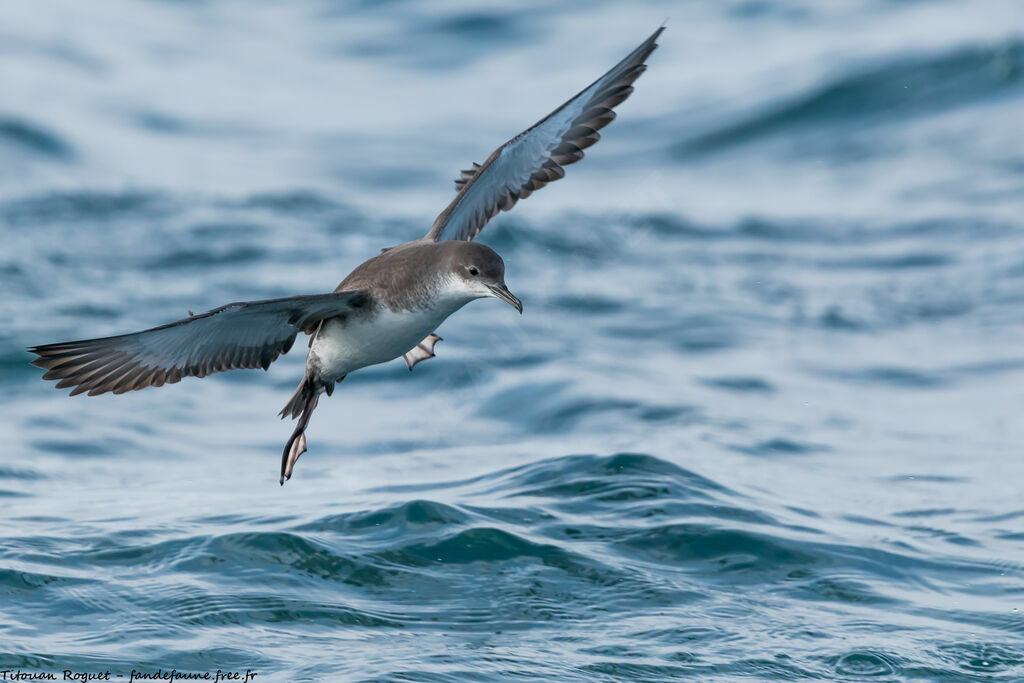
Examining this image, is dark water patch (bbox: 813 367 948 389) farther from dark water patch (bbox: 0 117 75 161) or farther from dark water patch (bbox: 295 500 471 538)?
dark water patch (bbox: 0 117 75 161)

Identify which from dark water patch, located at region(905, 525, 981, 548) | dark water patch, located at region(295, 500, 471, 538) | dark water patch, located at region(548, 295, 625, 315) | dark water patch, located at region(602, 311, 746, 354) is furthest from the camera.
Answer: dark water patch, located at region(548, 295, 625, 315)

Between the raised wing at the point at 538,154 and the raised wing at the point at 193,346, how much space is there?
117cm

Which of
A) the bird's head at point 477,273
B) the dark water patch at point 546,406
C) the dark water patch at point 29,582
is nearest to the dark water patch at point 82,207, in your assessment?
the dark water patch at point 546,406

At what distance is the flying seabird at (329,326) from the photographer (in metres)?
6.20

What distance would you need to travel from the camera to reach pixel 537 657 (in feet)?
25.7

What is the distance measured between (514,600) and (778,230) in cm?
910

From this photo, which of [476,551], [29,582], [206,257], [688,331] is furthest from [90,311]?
[476,551]

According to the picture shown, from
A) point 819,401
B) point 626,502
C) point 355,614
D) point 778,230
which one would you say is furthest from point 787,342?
point 355,614

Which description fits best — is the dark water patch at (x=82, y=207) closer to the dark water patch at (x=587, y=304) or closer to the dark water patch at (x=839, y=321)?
the dark water patch at (x=587, y=304)

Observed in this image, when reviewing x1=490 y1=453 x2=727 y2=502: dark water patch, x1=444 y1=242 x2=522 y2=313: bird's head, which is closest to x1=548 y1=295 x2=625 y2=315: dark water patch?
x1=490 y1=453 x2=727 y2=502: dark water patch

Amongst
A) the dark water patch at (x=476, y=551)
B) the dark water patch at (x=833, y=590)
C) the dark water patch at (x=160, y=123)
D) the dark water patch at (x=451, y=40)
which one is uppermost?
the dark water patch at (x=451, y=40)

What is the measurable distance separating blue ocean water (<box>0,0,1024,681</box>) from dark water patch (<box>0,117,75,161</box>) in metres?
Result: 0.05

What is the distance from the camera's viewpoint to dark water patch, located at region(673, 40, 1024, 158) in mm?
19688

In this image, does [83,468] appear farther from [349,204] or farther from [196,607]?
[349,204]
